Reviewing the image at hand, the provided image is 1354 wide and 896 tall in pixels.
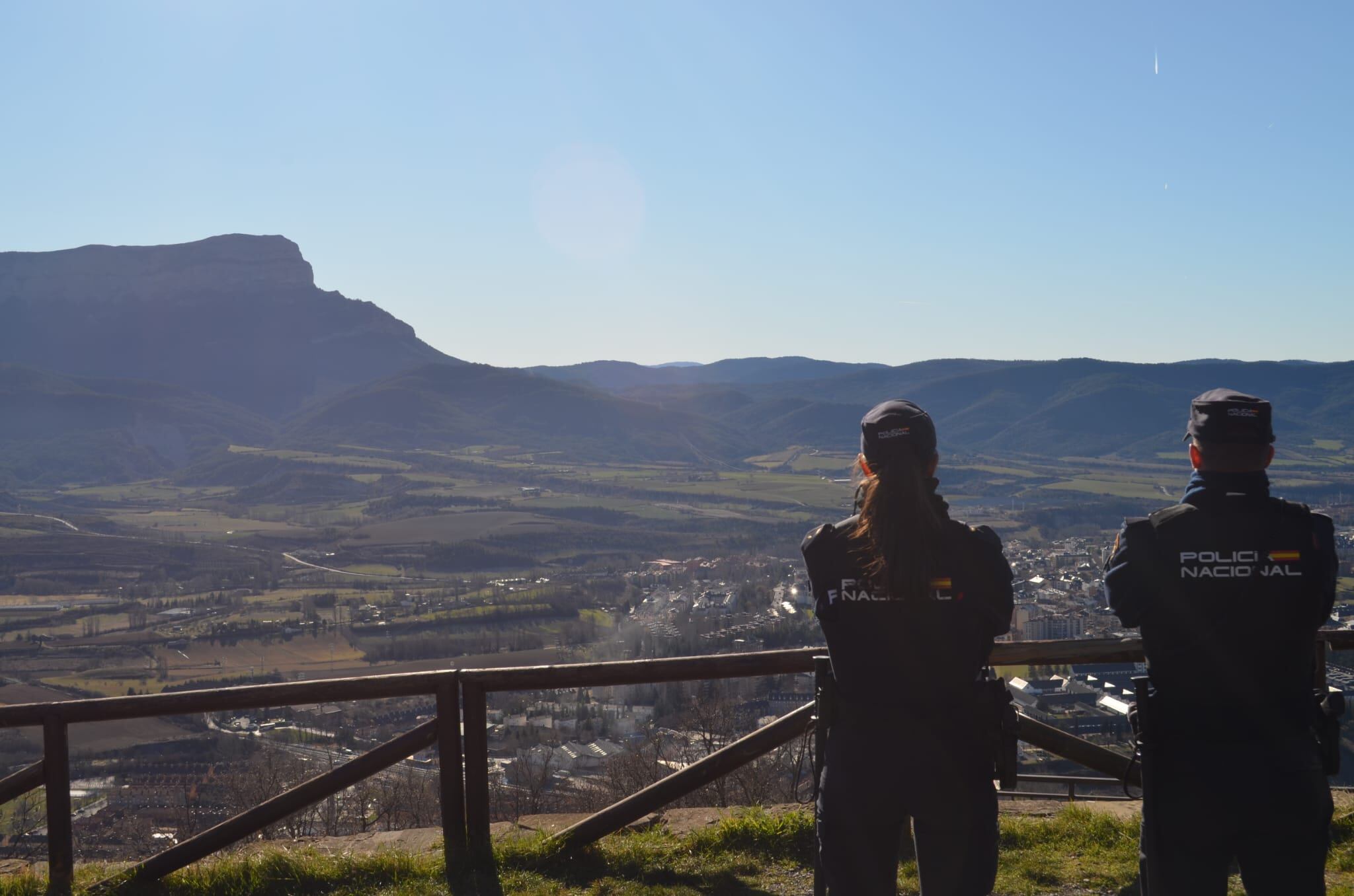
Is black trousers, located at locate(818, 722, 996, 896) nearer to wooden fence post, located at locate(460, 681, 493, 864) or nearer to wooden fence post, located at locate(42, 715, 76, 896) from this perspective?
wooden fence post, located at locate(460, 681, 493, 864)

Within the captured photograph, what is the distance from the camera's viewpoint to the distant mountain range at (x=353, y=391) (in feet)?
321

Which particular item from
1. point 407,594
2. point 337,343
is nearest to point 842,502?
point 407,594

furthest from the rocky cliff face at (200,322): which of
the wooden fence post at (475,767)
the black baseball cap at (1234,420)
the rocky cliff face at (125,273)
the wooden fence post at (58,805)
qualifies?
the black baseball cap at (1234,420)

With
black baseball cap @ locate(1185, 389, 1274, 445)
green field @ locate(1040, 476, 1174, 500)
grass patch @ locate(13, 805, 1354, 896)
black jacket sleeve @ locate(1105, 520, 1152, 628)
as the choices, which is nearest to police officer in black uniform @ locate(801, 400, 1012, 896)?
black jacket sleeve @ locate(1105, 520, 1152, 628)

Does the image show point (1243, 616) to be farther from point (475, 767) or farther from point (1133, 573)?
point (475, 767)

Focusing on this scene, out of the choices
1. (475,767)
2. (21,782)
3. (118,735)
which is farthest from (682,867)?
(118,735)

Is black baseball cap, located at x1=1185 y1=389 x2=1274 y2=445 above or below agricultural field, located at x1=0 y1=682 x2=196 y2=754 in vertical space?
above

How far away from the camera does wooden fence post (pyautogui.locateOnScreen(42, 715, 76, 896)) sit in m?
4.85

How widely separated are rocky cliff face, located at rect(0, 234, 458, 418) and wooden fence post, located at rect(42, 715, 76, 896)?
14312cm

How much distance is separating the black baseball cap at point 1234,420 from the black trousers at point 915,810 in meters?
1.19

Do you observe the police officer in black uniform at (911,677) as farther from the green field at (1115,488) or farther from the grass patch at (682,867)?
the green field at (1115,488)

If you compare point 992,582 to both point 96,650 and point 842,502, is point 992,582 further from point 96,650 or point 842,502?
point 842,502

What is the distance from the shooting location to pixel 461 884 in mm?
4785

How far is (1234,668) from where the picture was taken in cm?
280
